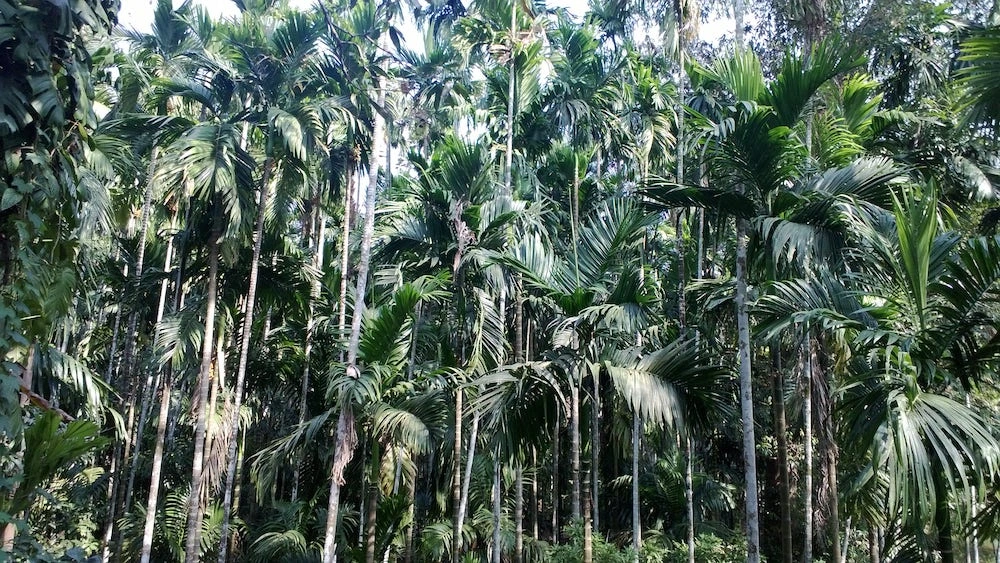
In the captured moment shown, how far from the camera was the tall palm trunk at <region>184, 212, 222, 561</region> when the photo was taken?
945 cm

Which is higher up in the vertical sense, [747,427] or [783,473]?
[747,427]

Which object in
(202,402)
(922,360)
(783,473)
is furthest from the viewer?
(202,402)

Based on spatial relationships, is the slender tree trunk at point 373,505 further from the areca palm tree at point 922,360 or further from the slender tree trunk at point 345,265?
the areca palm tree at point 922,360

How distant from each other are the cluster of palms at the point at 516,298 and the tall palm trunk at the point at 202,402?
6cm

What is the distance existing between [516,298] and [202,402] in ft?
14.7

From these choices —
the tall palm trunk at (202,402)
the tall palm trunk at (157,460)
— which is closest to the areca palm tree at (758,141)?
the tall palm trunk at (202,402)

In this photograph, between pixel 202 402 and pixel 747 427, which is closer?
A: pixel 747 427

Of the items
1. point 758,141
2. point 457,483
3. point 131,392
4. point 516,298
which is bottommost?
point 457,483

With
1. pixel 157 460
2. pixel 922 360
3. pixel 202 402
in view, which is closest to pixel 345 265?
pixel 202 402

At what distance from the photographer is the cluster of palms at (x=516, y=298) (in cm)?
465

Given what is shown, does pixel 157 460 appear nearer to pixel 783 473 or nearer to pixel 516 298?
pixel 516 298

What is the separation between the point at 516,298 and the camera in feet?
31.2

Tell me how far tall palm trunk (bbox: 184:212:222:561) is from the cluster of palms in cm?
6

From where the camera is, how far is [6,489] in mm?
3281
